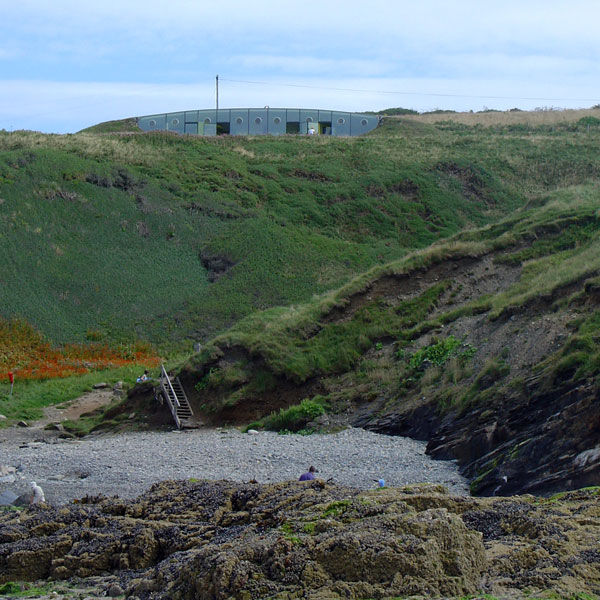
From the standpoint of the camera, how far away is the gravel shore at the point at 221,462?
14727 millimetres

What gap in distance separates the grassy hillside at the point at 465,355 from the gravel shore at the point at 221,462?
30.6 inches

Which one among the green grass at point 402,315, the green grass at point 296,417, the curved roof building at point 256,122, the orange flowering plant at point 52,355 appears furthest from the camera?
the curved roof building at point 256,122

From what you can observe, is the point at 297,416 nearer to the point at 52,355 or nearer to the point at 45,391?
the point at 45,391

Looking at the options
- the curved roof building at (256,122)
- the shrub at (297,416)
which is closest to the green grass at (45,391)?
the shrub at (297,416)

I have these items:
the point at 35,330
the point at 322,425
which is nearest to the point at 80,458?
the point at 322,425

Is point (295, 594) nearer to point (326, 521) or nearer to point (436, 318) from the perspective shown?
point (326, 521)

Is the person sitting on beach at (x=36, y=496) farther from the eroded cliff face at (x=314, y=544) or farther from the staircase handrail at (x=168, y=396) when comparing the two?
the staircase handrail at (x=168, y=396)

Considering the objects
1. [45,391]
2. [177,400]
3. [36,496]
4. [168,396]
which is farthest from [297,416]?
[45,391]

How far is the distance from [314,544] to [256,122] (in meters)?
65.6

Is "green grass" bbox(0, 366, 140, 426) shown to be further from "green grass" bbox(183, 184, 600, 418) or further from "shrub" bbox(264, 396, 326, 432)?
"shrub" bbox(264, 396, 326, 432)

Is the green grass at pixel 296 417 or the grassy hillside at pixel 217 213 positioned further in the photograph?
the grassy hillside at pixel 217 213

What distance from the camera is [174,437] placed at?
21.3 meters

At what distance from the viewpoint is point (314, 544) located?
24.0 feet

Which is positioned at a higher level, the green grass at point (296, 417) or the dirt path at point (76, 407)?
the green grass at point (296, 417)
